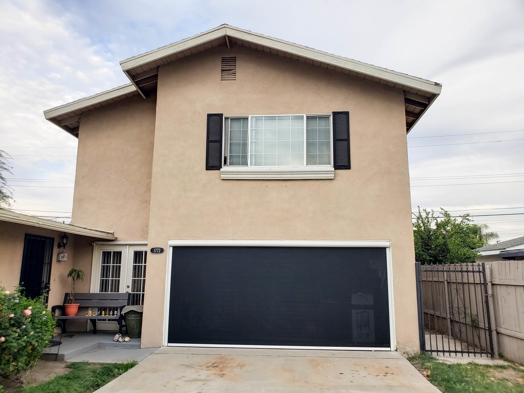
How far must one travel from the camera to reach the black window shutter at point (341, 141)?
341 inches

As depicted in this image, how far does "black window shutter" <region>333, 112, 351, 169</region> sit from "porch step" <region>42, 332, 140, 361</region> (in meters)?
6.16

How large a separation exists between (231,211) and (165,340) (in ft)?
10.6

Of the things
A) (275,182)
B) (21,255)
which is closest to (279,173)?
(275,182)

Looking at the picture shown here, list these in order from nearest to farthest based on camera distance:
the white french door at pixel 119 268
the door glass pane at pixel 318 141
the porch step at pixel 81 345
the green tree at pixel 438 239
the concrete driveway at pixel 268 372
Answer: the concrete driveway at pixel 268 372 → the porch step at pixel 81 345 → the door glass pane at pixel 318 141 → the white french door at pixel 119 268 → the green tree at pixel 438 239

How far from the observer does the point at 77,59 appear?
14305mm

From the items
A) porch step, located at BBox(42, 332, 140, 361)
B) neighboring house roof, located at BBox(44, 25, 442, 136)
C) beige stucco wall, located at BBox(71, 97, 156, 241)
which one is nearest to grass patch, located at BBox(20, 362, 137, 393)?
porch step, located at BBox(42, 332, 140, 361)

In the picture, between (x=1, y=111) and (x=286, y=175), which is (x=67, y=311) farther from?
(x=1, y=111)

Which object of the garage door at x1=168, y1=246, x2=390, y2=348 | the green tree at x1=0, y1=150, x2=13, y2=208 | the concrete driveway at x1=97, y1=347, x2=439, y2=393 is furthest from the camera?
the green tree at x1=0, y1=150, x2=13, y2=208

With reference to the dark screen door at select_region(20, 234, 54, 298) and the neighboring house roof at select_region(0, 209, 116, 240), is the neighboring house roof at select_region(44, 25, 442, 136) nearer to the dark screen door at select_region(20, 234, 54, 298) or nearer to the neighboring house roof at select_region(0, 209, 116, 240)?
the neighboring house roof at select_region(0, 209, 116, 240)

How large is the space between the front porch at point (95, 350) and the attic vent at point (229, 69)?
6.54m

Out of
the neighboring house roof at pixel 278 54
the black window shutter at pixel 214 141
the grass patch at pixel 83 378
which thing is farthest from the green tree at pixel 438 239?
the grass patch at pixel 83 378

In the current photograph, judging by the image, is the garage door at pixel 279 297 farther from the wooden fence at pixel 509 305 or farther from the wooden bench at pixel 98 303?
the wooden fence at pixel 509 305

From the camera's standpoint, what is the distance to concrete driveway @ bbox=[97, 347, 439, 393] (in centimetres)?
584

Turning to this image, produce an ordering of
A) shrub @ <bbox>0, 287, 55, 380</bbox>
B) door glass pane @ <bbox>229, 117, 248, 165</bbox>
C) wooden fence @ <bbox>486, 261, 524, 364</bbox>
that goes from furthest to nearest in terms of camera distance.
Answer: door glass pane @ <bbox>229, 117, 248, 165</bbox> < wooden fence @ <bbox>486, 261, 524, 364</bbox> < shrub @ <bbox>0, 287, 55, 380</bbox>
